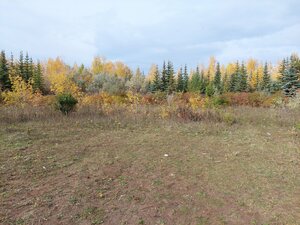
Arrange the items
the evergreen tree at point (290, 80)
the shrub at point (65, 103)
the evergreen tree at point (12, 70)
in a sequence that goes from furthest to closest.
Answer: the evergreen tree at point (290, 80), the evergreen tree at point (12, 70), the shrub at point (65, 103)

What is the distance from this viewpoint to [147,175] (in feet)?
14.6

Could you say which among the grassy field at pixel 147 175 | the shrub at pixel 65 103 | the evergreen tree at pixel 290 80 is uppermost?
the evergreen tree at pixel 290 80

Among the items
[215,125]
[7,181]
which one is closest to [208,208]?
[7,181]

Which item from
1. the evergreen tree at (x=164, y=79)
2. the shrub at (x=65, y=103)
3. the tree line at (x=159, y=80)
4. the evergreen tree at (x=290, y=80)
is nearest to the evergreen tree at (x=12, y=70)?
the tree line at (x=159, y=80)

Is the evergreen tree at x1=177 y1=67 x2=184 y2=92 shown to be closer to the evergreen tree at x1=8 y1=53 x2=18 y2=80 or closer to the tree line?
the tree line

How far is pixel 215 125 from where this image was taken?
26.4 ft

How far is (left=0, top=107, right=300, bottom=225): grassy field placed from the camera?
3400 mm

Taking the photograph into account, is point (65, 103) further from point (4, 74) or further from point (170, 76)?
point (170, 76)

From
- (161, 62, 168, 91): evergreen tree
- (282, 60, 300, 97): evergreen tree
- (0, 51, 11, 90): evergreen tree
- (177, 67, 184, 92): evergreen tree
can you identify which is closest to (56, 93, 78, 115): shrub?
(0, 51, 11, 90): evergreen tree

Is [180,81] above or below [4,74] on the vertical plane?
above

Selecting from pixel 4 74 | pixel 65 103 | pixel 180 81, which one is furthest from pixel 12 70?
pixel 180 81

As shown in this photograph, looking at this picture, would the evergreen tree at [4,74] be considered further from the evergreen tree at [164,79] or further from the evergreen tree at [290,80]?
the evergreen tree at [290,80]

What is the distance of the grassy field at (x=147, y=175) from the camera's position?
340 centimetres

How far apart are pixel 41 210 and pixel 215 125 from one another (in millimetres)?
5830
